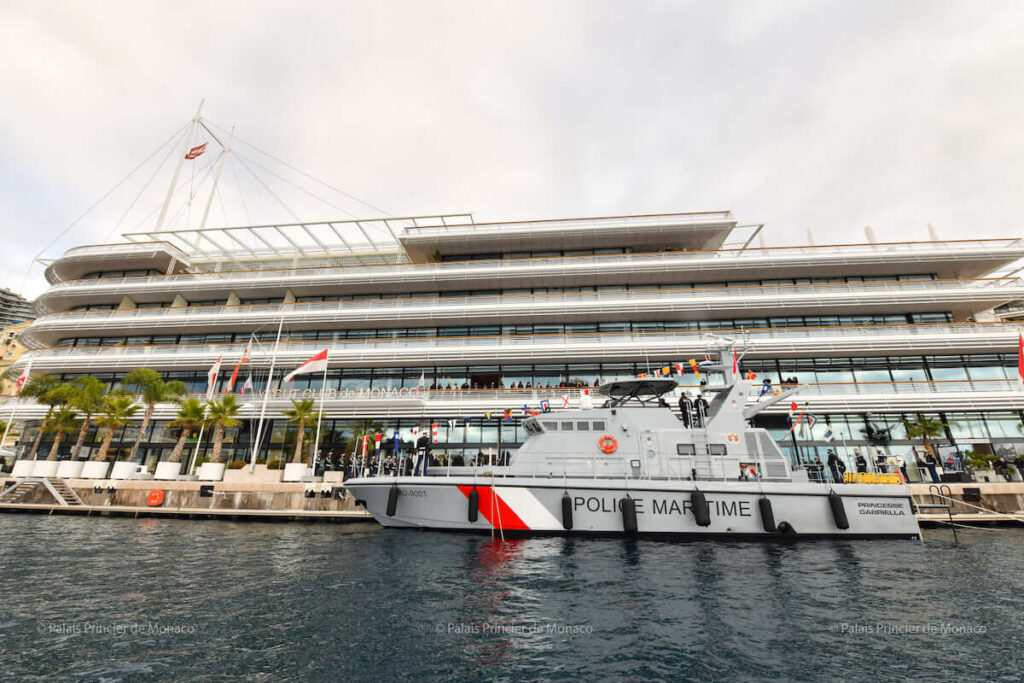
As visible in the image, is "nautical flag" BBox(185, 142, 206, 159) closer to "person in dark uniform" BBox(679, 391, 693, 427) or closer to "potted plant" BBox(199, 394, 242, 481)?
"potted plant" BBox(199, 394, 242, 481)

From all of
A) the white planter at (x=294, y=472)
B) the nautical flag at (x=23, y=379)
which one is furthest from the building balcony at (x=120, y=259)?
the white planter at (x=294, y=472)

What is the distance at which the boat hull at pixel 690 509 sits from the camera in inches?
580

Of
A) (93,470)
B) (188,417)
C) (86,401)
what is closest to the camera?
(93,470)

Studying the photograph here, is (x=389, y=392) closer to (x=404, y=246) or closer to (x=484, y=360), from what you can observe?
(x=484, y=360)

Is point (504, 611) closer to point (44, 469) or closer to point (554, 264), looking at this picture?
point (554, 264)

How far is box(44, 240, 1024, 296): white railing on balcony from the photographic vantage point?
30.6 m

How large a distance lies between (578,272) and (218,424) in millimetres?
25274

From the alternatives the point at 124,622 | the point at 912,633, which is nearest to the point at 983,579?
the point at 912,633

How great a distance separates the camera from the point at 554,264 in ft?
107

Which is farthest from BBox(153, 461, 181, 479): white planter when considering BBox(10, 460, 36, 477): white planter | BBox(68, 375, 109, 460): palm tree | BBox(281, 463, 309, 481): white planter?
BBox(68, 375, 109, 460): palm tree

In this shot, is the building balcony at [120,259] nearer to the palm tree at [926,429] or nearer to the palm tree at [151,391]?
the palm tree at [151,391]

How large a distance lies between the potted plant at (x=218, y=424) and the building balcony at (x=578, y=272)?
11760 millimetres

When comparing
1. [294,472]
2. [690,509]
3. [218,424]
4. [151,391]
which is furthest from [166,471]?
[690,509]

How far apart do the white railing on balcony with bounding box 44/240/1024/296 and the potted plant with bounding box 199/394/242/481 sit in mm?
11739
